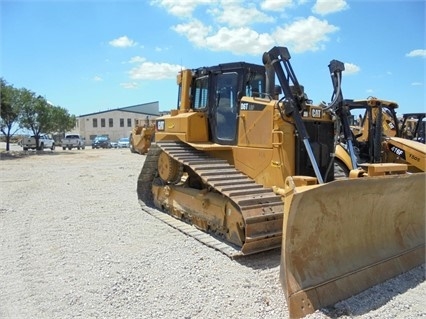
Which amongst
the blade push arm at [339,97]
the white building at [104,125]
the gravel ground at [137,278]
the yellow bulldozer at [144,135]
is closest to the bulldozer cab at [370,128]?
the blade push arm at [339,97]

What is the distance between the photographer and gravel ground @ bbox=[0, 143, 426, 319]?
3.83 m

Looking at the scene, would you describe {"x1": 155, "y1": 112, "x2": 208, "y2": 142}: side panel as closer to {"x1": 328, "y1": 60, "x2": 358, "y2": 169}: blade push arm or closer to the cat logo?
the cat logo

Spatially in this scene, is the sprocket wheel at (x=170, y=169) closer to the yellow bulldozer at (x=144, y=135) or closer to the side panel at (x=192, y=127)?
the side panel at (x=192, y=127)

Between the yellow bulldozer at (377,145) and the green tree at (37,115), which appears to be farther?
the green tree at (37,115)

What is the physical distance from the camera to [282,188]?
5.81 m

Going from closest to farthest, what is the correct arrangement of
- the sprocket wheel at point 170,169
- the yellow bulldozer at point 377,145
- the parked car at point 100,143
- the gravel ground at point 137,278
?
1. the gravel ground at point 137,278
2. the sprocket wheel at point 170,169
3. the yellow bulldozer at point 377,145
4. the parked car at point 100,143

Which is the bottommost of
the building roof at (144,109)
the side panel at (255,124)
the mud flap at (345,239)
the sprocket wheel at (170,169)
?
the mud flap at (345,239)

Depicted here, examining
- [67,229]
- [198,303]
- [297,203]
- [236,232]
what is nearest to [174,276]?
[198,303]

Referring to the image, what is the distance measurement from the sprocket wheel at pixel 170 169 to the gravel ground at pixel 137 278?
86 centimetres

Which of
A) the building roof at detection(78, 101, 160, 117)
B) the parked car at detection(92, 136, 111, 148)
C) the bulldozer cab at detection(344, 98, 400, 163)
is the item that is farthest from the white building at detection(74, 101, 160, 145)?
the bulldozer cab at detection(344, 98, 400, 163)

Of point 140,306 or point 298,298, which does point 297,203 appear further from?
point 140,306

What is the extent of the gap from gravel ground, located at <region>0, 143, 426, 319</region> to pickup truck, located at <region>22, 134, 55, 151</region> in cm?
3204

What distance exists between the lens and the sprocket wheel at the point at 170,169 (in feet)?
24.7

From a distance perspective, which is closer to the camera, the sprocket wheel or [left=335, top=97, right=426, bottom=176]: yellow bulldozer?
the sprocket wheel
